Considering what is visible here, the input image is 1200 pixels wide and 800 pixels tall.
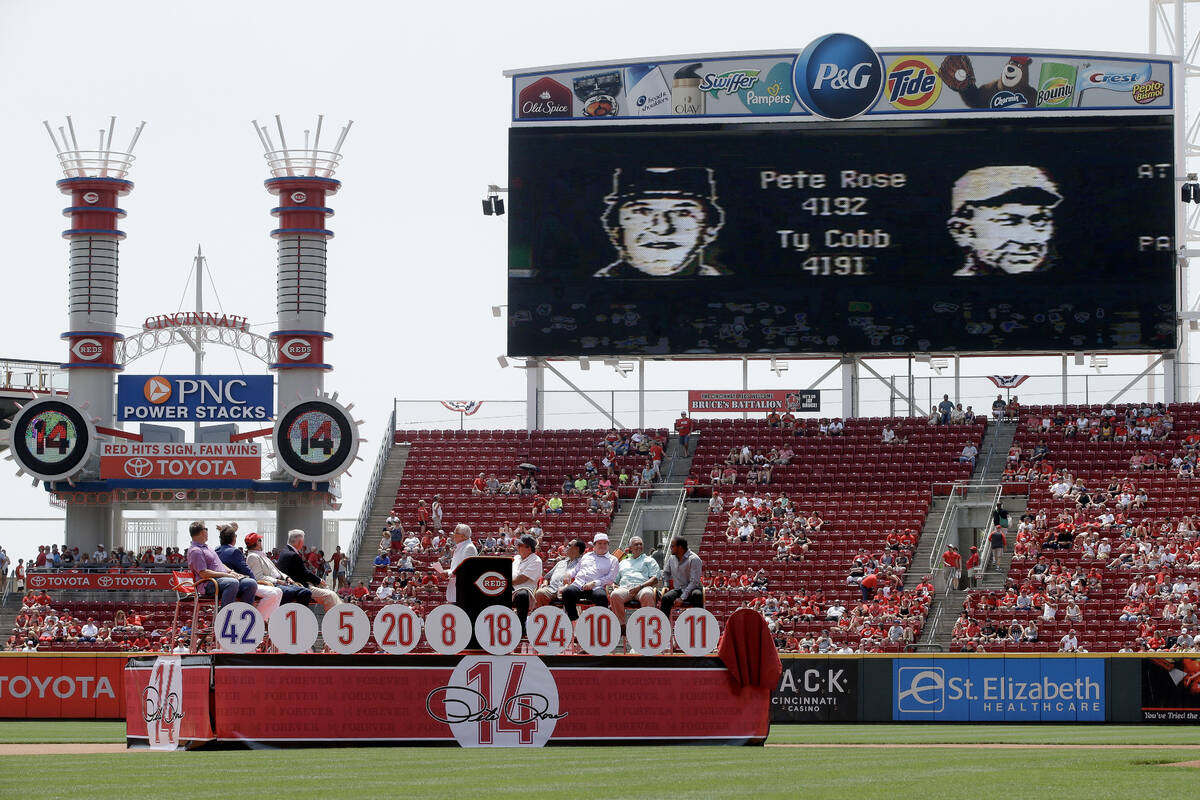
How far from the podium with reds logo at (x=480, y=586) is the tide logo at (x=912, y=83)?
2155cm

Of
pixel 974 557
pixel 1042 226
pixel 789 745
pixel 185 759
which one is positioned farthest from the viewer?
pixel 1042 226

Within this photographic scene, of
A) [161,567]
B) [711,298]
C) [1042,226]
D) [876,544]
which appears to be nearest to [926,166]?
[1042,226]

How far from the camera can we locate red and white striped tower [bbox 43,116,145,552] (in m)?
36.2

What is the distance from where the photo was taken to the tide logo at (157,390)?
118 feet

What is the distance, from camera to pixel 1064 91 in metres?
34.3

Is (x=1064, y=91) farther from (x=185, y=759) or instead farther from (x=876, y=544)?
(x=185, y=759)

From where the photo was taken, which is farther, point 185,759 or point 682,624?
point 682,624

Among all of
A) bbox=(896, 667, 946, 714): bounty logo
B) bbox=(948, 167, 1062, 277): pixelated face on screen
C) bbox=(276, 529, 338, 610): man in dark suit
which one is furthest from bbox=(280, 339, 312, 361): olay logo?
bbox=(276, 529, 338, 610): man in dark suit

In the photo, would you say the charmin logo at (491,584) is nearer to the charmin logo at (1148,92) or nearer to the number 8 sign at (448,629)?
the number 8 sign at (448,629)

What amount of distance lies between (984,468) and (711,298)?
6248mm

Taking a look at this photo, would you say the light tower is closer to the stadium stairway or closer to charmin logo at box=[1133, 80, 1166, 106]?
the stadium stairway
